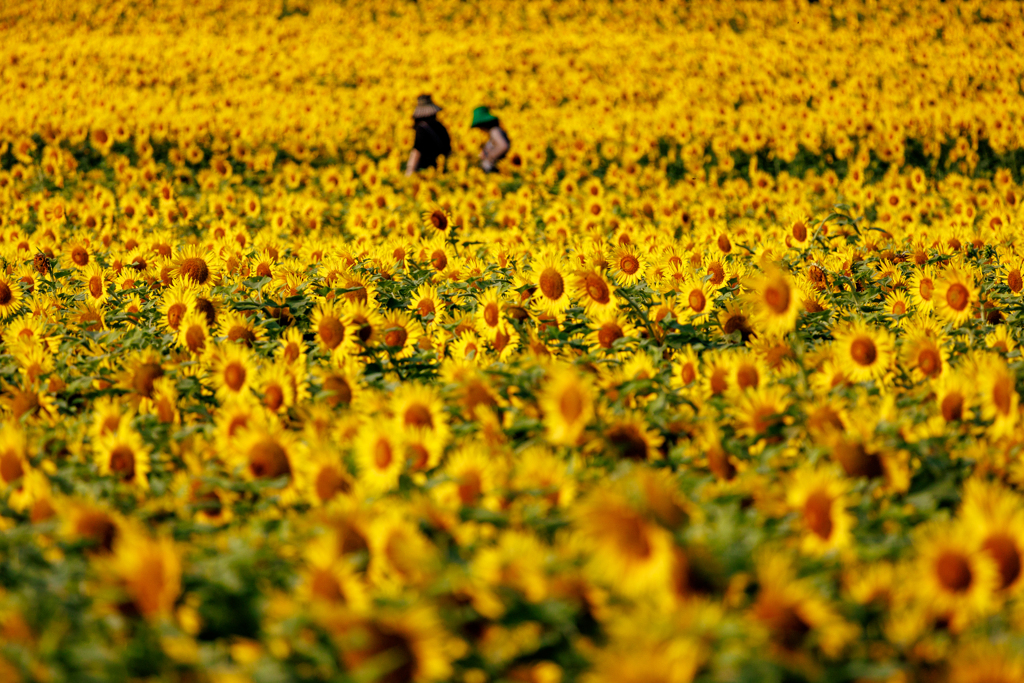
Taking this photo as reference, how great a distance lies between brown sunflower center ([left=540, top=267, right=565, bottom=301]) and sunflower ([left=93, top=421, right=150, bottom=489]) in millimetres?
2216

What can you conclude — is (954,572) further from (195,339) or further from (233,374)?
(195,339)

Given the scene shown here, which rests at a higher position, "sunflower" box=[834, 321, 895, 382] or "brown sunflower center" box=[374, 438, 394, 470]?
"sunflower" box=[834, 321, 895, 382]

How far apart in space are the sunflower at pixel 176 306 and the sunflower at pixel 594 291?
6.35ft

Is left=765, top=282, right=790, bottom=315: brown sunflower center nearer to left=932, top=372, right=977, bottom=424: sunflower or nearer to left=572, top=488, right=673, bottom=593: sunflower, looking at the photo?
left=932, top=372, right=977, bottom=424: sunflower

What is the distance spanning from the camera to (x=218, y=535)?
7.76 ft

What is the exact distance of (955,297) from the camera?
172 inches

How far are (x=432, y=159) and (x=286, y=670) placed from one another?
540 inches

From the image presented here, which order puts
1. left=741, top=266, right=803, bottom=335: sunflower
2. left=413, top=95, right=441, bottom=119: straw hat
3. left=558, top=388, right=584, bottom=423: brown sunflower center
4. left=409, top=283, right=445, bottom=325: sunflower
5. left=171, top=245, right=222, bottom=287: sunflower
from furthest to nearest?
left=413, top=95, right=441, bottom=119: straw hat < left=171, top=245, right=222, bottom=287: sunflower < left=409, top=283, right=445, bottom=325: sunflower < left=741, top=266, right=803, bottom=335: sunflower < left=558, top=388, right=584, bottom=423: brown sunflower center

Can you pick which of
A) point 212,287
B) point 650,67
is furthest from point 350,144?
point 212,287

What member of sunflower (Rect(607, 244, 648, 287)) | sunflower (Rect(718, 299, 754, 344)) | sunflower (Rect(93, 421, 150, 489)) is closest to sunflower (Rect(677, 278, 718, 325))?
sunflower (Rect(718, 299, 754, 344))

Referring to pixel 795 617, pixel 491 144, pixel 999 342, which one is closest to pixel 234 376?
pixel 795 617

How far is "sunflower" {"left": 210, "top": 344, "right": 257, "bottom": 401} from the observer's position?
332 centimetres

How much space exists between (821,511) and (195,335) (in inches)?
116

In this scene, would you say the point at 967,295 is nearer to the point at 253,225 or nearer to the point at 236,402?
the point at 236,402
